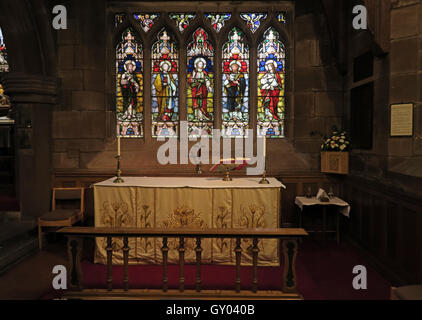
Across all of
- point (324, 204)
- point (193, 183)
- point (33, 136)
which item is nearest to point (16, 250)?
point (33, 136)

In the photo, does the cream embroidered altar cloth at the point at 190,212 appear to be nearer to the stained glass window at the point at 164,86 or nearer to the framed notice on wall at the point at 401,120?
the framed notice on wall at the point at 401,120

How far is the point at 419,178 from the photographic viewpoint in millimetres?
3137

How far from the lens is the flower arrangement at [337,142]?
4.89 m

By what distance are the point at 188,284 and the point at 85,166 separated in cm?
309

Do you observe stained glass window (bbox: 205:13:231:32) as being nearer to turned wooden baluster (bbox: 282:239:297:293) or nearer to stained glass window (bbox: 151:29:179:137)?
stained glass window (bbox: 151:29:179:137)

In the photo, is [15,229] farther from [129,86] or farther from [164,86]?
[164,86]

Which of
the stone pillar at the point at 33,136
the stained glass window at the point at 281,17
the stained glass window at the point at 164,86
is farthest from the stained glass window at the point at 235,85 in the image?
the stone pillar at the point at 33,136

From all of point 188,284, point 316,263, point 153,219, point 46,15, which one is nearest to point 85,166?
point 153,219

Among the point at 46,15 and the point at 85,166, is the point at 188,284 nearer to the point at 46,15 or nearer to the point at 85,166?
the point at 85,166

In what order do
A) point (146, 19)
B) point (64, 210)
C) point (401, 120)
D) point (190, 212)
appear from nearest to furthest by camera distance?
point (401, 120) < point (190, 212) < point (64, 210) < point (146, 19)

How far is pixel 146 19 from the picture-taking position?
5.64 m

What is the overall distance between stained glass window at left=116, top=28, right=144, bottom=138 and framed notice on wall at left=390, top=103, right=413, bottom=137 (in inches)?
159

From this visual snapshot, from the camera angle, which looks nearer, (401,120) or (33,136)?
(401,120)

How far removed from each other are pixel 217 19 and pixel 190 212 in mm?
3620
